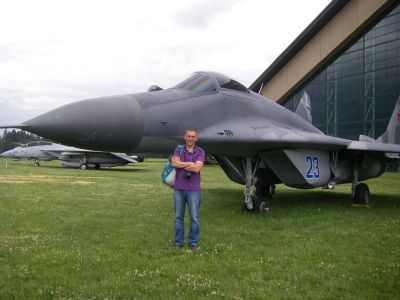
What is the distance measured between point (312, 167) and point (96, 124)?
5.04m

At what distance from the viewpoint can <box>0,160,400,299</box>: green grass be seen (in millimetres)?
3857

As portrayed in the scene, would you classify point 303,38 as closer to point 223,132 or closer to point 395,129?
point 395,129

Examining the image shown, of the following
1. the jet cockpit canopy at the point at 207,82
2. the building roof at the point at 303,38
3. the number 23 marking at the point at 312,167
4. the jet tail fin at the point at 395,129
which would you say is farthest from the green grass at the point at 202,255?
the building roof at the point at 303,38

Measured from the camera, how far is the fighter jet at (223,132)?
17.5 feet

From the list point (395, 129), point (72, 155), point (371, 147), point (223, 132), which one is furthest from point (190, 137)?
point (72, 155)

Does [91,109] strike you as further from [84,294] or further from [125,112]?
[84,294]

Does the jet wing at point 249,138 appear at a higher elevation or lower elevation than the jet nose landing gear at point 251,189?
higher

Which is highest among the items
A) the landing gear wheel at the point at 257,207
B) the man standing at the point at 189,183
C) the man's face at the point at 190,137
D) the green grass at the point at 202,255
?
the man's face at the point at 190,137

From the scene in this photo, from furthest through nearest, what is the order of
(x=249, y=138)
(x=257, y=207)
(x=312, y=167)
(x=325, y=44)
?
(x=325, y=44)
(x=312, y=167)
(x=257, y=207)
(x=249, y=138)

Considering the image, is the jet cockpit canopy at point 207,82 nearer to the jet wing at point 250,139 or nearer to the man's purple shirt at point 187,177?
the jet wing at point 250,139

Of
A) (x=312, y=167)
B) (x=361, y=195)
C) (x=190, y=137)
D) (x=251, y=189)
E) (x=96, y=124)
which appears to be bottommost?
(x=361, y=195)

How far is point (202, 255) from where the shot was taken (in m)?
5.07

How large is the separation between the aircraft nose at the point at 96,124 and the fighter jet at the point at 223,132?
0.01 meters

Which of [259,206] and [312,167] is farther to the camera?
[312,167]
